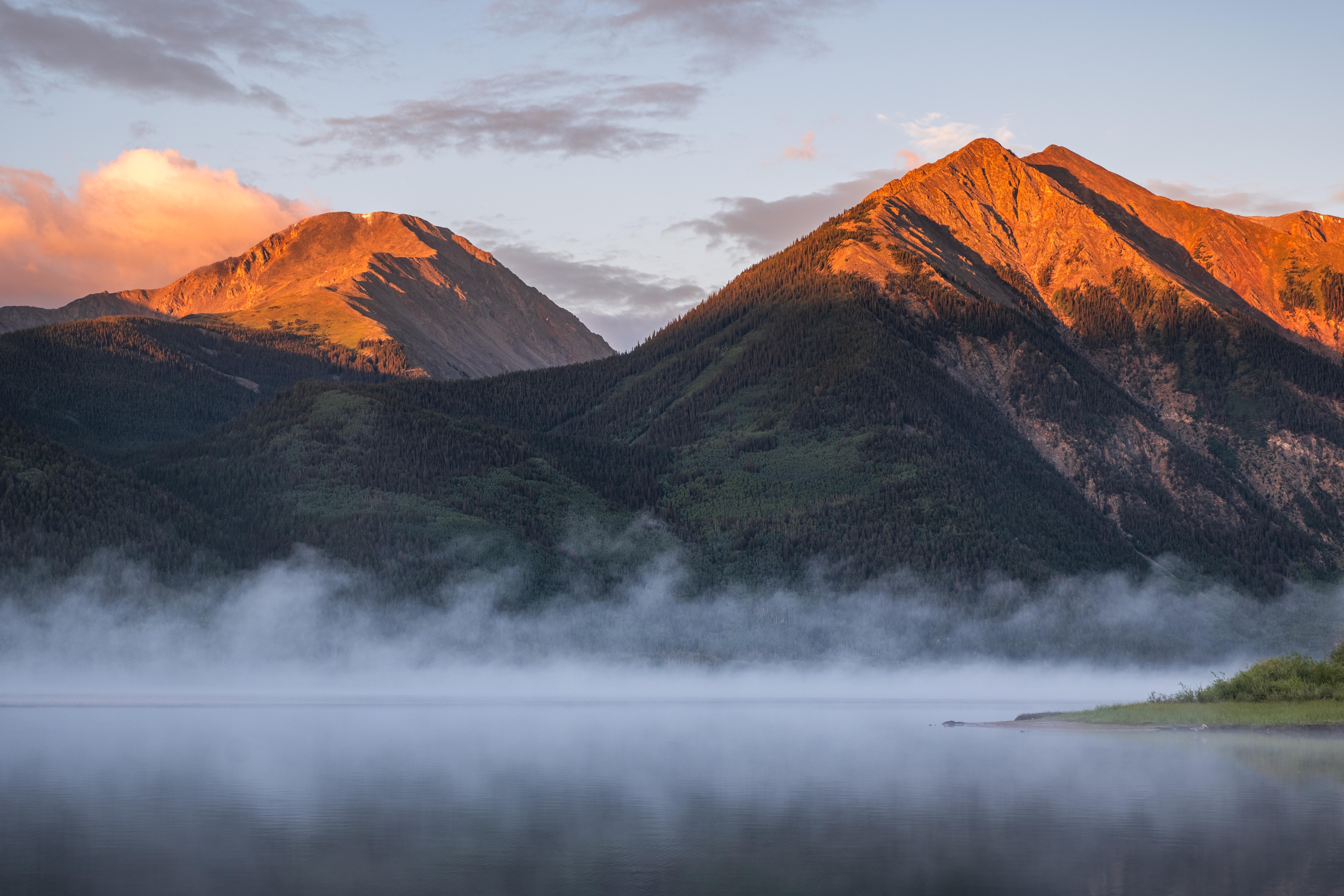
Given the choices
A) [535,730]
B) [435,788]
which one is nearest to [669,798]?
[435,788]

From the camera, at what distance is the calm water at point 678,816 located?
153ft

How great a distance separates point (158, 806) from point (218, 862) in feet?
57.5

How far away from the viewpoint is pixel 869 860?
50125 mm

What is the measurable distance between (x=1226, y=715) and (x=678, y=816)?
6720 cm

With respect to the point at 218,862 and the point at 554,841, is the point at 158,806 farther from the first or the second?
the point at 554,841

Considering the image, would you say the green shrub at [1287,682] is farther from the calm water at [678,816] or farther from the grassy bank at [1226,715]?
the calm water at [678,816]

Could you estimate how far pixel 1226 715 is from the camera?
4449 inches

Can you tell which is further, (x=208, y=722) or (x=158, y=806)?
(x=208, y=722)

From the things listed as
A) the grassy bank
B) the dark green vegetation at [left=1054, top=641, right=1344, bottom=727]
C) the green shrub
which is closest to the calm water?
the grassy bank

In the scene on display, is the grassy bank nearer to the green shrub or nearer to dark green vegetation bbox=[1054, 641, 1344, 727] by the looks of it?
dark green vegetation bbox=[1054, 641, 1344, 727]

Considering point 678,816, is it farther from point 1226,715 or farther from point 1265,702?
point 1265,702

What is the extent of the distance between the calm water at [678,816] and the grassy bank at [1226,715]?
534 cm

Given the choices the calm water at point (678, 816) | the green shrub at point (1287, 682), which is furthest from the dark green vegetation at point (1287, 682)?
the calm water at point (678, 816)

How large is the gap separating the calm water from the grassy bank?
5339 millimetres
